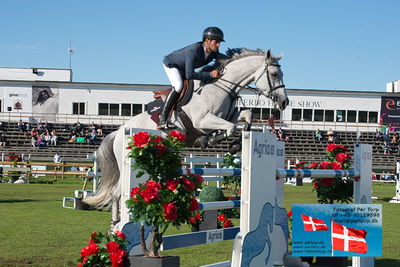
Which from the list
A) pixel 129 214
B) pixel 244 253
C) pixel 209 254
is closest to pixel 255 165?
pixel 244 253

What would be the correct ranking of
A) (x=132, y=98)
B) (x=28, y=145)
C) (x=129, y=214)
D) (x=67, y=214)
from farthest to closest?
1. (x=132, y=98)
2. (x=28, y=145)
3. (x=67, y=214)
4. (x=129, y=214)

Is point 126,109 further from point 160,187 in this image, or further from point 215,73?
point 160,187

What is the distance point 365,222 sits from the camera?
205 inches

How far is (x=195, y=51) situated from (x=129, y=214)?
2727 mm

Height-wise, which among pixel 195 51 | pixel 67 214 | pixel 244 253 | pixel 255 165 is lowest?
pixel 67 214

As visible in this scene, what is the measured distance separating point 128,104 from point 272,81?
34348mm

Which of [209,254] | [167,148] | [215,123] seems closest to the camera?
[167,148]

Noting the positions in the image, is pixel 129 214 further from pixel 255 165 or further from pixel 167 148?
pixel 255 165

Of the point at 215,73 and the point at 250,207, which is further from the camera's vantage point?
the point at 215,73

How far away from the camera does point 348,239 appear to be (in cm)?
516

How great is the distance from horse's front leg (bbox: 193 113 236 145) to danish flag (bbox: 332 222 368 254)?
206 cm

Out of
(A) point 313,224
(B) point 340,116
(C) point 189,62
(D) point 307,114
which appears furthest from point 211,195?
(B) point 340,116

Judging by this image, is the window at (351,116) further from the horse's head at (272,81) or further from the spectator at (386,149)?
the horse's head at (272,81)

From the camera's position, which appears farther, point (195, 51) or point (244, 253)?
point (195, 51)
